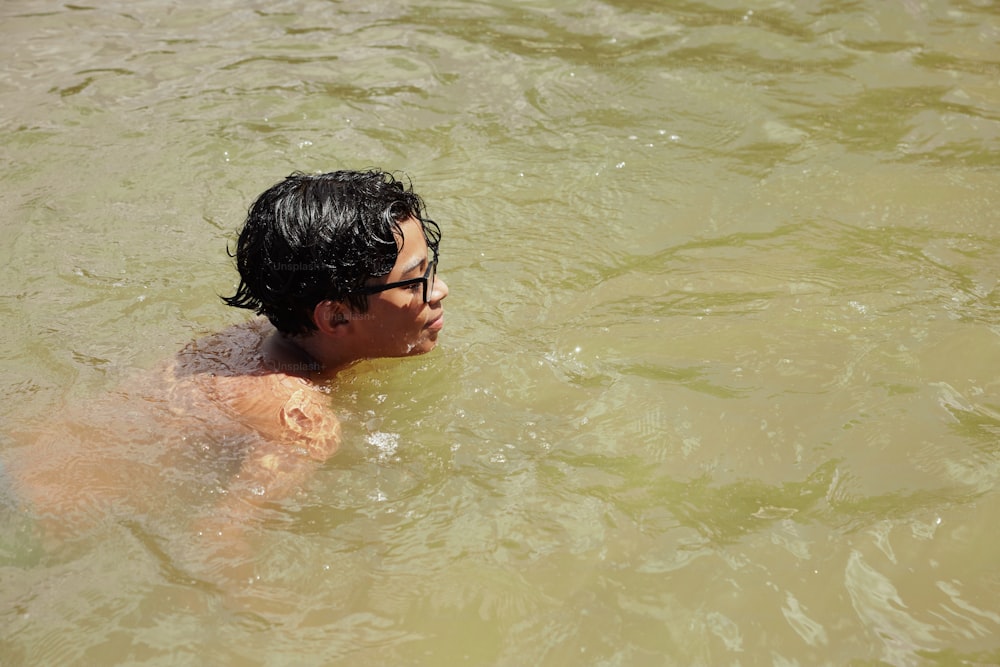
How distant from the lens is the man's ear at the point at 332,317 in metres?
3.54

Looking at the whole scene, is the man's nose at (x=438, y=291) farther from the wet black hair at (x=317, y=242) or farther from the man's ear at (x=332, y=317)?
the man's ear at (x=332, y=317)

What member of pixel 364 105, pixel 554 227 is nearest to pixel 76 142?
pixel 364 105

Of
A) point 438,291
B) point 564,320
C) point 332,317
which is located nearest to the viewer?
point 332,317

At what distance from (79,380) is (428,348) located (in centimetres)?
150

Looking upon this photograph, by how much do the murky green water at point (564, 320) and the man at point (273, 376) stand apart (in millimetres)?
99

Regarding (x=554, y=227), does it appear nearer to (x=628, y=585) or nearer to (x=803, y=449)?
(x=803, y=449)

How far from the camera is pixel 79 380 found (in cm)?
389

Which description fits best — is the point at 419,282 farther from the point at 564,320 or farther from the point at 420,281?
the point at 564,320

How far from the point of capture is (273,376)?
3.59 meters

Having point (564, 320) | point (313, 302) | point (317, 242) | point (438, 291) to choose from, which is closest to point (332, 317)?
point (313, 302)

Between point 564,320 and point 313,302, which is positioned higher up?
point 313,302

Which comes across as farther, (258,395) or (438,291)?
(438,291)

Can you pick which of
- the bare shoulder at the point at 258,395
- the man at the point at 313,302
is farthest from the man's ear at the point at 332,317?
the bare shoulder at the point at 258,395

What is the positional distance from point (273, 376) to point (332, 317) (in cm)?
33
